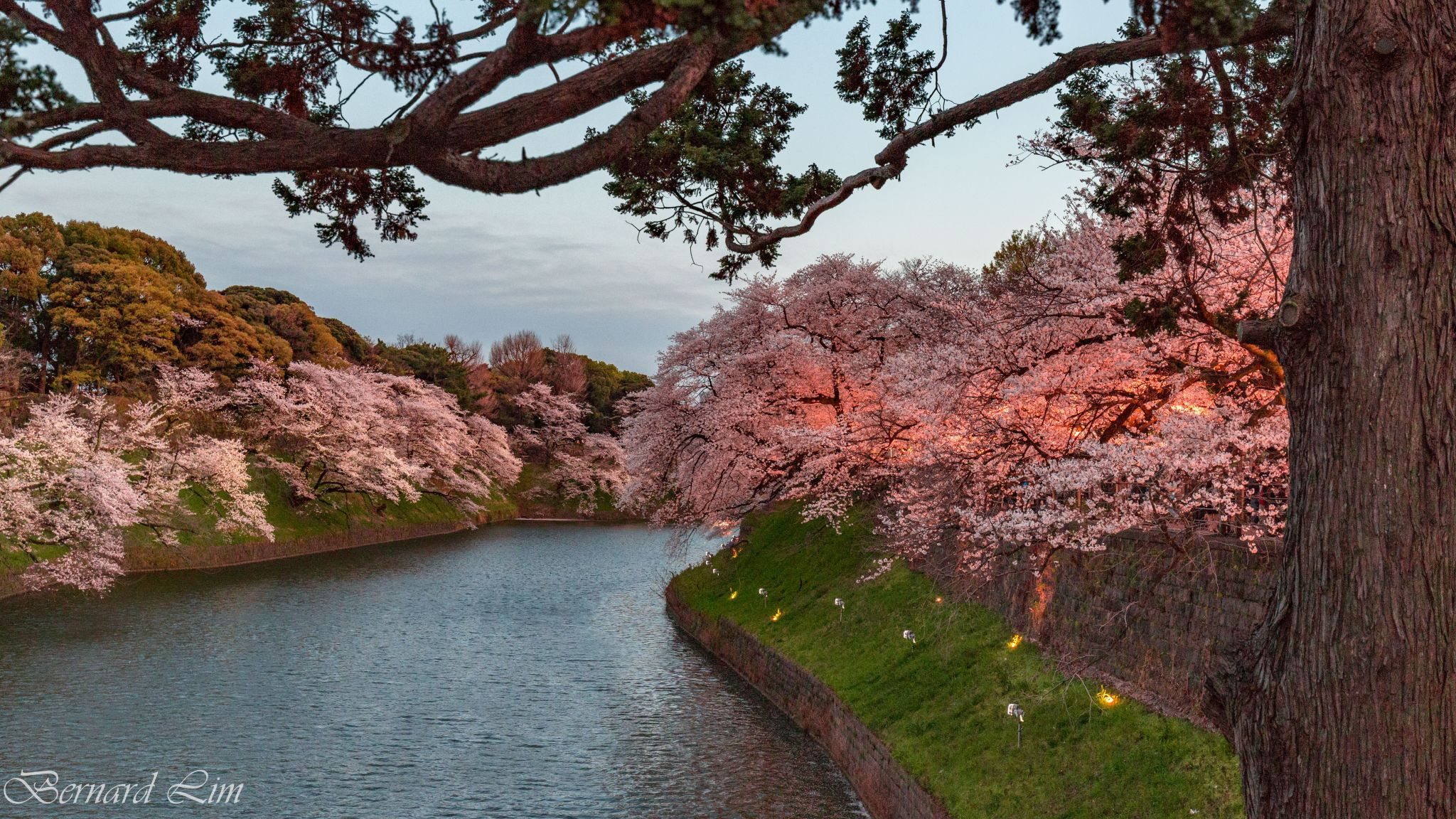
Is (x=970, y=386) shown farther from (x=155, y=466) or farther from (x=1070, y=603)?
(x=155, y=466)

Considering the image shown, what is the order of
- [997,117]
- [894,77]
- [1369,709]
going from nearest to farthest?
1. [1369,709]
2. [997,117]
3. [894,77]

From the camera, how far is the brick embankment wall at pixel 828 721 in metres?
13.1

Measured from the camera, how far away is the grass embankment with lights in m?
10.1

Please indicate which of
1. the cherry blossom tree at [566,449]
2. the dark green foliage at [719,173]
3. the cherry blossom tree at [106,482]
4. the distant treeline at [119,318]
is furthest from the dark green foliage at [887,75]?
the cherry blossom tree at [566,449]

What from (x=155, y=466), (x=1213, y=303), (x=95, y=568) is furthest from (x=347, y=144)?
(x=155, y=466)

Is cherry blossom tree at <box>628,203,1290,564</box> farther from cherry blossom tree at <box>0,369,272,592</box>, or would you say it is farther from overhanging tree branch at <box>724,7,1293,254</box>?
cherry blossom tree at <box>0,369,272,592</box>

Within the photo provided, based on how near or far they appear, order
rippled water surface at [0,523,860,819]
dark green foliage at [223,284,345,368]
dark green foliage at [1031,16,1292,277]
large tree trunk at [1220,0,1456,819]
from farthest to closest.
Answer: dark green foliage at [223,284,345,368] → rippled water surface at [0,523,860,819] → dark green foliage at [1031,16,1292,277] → large tree trunk at [1220,0,1456,819]

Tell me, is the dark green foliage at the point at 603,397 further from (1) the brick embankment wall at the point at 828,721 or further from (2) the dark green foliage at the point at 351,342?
(1) the brick embankment wall at the point at 828,721

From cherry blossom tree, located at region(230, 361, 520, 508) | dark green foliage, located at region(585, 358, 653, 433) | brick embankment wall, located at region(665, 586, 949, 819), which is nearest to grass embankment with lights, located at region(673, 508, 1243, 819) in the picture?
brick embankment wall, located at region(665, 586, 949, 819)

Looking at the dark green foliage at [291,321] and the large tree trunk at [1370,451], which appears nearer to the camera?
the large tree trunk at [1370,451]

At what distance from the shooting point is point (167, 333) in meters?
41.1

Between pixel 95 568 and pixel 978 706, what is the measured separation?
929 inches

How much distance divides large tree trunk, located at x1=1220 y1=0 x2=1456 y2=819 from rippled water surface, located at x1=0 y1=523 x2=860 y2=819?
9459 mm

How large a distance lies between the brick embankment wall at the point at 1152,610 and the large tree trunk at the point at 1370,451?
396 centimetres
